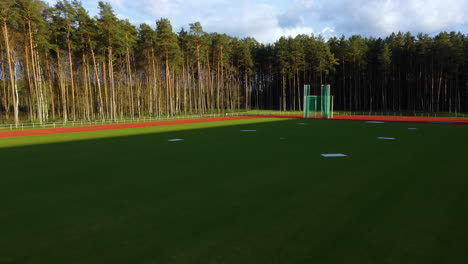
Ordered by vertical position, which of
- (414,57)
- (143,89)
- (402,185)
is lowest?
(402,185)

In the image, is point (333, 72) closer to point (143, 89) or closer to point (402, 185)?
point (143, 89)

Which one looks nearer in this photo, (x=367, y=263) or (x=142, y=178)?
(x=367, y=263)

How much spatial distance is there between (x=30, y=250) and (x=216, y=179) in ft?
12.7

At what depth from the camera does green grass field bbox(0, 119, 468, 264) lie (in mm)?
3189

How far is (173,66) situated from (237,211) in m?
49.5

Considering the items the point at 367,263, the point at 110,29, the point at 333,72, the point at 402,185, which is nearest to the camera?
the point at 367,263

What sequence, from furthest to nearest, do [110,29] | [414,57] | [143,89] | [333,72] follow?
[333,72] → [143,89] → [414,57] → [110,29]

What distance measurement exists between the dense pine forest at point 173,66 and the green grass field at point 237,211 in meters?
29.3

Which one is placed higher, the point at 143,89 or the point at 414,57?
the point at 414,57

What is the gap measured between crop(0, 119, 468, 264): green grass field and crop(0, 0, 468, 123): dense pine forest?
2932 centimetres

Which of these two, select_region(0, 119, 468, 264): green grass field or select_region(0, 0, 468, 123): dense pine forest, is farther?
select_region(0, 0, 468, 123): dense pine forest

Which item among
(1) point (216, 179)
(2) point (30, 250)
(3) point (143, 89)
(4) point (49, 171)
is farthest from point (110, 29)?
(2) point (30, 250)

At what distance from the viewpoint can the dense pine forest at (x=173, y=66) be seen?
34125mm

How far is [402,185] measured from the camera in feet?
19.7
